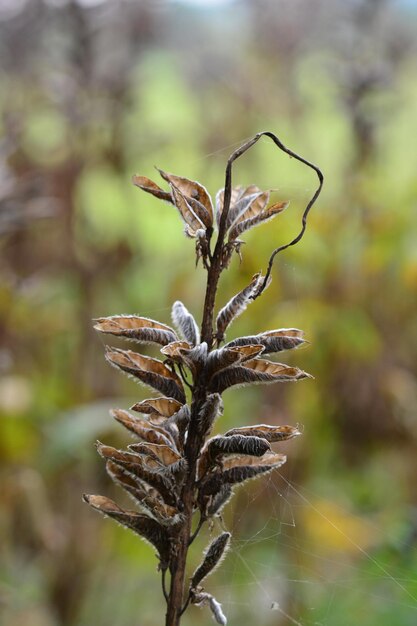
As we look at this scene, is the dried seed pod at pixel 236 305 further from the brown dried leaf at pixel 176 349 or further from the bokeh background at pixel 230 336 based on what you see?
the bokeh background at pixel 230 336

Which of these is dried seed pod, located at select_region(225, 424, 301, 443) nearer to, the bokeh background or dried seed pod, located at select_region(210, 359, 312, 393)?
dried seed pod, located at select_region(210, 359, 312, 393)

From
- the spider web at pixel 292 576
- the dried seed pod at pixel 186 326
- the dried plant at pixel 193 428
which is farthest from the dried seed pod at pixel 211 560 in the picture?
the spider web at pixel 292 576

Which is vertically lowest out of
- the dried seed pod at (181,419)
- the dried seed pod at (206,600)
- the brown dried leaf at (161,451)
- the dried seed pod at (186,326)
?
the dried seed pod at (206,600)

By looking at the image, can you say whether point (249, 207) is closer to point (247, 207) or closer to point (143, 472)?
point (247, 207)

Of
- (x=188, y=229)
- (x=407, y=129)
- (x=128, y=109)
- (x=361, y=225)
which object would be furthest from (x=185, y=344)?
(x=407, y=129)

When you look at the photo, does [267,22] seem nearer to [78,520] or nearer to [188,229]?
[78,520]

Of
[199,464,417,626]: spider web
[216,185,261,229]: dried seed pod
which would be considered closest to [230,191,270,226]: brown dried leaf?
[216,185,261,229]: dried seed pod

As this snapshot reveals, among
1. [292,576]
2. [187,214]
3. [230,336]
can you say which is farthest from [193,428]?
[230,336]
